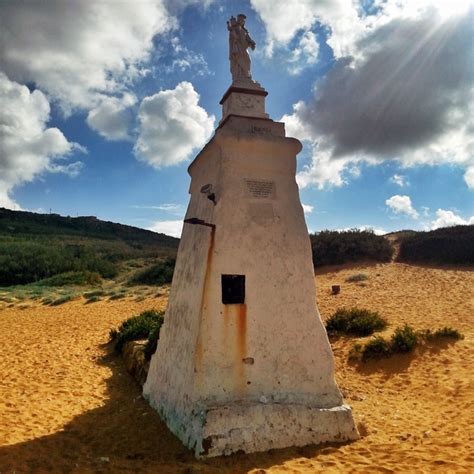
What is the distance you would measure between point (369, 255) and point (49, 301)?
16.6m

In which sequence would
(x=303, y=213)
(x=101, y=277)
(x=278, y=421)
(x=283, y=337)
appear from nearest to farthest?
(x=278, y=421)
(x=283, y=337)
(x=303, y=213)
(x=101, y=277)

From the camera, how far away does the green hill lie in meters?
29.7

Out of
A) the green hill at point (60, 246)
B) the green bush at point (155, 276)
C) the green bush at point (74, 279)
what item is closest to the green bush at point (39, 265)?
the green hill at point (60, 246)

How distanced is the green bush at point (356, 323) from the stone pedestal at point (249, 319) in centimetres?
578

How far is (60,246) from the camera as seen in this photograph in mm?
40094

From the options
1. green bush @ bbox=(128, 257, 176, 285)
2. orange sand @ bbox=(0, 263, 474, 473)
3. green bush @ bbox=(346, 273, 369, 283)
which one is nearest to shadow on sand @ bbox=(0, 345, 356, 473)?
orange sand @ bbox=(0, 263, 474, 473)

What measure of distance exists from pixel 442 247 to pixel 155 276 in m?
16.7

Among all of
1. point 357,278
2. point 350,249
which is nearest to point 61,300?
point 357,278

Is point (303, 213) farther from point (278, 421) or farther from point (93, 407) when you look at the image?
point (93, 407)

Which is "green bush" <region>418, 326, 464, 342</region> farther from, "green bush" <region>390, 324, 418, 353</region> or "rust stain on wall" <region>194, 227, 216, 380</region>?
"rust stain on wall" <region>194, 227, 216, 380</region>

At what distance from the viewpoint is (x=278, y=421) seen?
445cm

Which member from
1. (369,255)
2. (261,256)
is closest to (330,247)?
(369,255)

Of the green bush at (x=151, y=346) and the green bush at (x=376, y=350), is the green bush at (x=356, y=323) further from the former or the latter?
the green bush at (x=151, y=346)

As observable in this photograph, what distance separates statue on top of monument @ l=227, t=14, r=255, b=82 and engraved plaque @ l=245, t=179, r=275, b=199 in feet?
5.52
